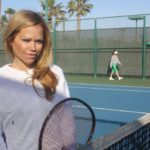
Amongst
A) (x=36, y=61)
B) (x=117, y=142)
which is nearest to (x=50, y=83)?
(x=36, y=61)

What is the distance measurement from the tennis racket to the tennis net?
11cm

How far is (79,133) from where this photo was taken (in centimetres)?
232

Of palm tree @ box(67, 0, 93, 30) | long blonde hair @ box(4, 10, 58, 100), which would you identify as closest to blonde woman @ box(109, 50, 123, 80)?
long blonde hair @ box(4, 10, 58, 100)

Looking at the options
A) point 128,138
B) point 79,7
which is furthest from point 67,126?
point 79,7

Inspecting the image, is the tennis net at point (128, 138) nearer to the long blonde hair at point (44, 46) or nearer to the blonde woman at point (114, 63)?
the long blonde hair at point (44, 46)

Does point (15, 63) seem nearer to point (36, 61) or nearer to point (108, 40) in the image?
point (36, 61)

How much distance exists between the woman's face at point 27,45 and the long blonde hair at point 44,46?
2 centimetres

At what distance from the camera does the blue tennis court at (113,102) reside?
26.8ft

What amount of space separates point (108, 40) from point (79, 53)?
6.39ft

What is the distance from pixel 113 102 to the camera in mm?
11477

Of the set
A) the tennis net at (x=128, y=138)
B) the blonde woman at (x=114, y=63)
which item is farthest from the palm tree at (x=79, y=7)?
the tennis net at (x=128, y=138)

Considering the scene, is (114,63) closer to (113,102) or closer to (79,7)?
(113,102)

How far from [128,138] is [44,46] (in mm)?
905

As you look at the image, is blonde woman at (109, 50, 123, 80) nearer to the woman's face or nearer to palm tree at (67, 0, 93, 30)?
the woman's face
